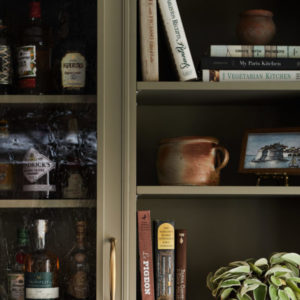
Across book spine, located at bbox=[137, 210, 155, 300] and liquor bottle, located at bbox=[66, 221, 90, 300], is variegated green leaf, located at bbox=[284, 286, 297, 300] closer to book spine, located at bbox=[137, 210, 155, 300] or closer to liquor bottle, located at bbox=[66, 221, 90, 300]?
book spine, located at bbox=[137, 210, 155, 300]

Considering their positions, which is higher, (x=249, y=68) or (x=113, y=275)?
(x=249, y=68)

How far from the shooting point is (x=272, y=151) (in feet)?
5.03

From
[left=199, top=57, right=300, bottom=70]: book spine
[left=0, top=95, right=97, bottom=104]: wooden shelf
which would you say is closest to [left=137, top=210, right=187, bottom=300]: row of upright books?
[left=0, top=95, right=97, bottom=104]: wooden shelf

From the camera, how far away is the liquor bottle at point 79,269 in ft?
4.52

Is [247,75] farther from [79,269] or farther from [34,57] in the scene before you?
[79,269]

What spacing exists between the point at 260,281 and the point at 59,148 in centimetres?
62

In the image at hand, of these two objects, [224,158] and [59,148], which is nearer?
[59,148]

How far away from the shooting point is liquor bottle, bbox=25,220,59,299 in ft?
4.50

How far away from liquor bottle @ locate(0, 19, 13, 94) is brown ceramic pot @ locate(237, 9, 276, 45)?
2.08 ft

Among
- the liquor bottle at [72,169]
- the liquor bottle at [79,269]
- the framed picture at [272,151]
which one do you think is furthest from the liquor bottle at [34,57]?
the framed picture at [272,151]

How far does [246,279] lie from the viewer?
1452 millimetres

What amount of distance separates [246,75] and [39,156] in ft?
1.88

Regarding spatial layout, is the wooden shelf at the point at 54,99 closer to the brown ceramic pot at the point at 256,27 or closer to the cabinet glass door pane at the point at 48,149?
the cabinet glass door pane at the point at 48,149

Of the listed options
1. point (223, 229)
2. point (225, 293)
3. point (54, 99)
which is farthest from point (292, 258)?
point (54, 99)
